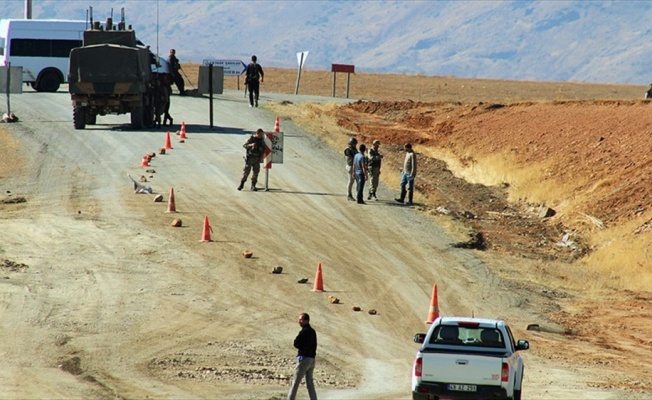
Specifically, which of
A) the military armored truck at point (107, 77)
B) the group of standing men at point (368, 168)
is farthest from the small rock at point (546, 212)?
the military armored truck at point (107, 77)

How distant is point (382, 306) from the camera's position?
26.9 meters

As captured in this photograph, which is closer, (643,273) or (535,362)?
(535,362)

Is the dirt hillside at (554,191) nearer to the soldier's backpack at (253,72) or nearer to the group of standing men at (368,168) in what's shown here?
the group of standing men at (368,168)

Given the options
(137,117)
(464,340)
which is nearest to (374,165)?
(137,117)

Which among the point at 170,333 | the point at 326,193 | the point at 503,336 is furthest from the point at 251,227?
the point at 503,336

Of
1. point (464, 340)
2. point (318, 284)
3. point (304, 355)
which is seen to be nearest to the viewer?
point (304, 355)

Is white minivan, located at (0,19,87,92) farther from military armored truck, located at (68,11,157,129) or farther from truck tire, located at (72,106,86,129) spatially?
military armored truck, located at (68,11,157,129)

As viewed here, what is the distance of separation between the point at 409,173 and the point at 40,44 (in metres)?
24.4

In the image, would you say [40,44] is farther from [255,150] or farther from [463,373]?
[463,373]

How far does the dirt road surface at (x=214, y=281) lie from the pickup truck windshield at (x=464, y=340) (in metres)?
1.91

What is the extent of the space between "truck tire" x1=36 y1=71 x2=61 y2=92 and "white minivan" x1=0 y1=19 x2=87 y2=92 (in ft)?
0.31

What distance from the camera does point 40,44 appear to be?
55000 mm

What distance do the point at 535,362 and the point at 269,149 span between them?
13.7 m

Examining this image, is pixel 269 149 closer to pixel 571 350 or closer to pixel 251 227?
pixel 251 227
